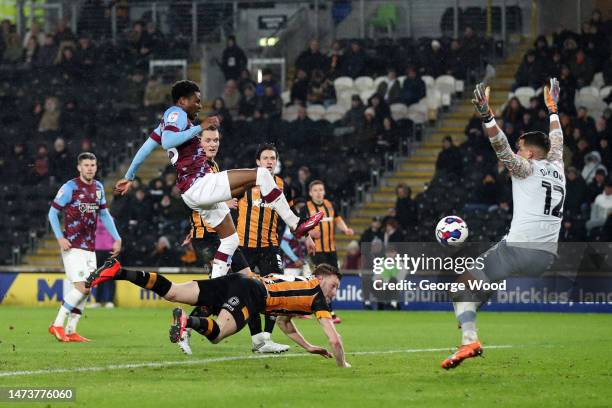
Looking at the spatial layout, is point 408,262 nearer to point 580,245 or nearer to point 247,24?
point 580,245

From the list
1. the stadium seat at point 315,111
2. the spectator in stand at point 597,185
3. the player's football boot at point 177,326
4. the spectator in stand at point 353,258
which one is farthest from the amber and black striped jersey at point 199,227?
the stadium seat at point 315,111

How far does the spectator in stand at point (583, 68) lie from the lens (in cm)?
2648

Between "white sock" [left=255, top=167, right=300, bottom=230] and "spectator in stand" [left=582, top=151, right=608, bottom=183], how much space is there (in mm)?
13150

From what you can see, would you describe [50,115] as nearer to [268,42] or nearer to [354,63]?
[268,42]

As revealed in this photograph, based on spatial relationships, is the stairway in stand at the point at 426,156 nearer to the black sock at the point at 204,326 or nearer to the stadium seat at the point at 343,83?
the stadium seat at the point at 343,83

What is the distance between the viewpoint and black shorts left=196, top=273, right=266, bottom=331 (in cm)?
1042

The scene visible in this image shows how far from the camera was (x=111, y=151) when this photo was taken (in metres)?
29.6

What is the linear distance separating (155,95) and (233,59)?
7.26 feet

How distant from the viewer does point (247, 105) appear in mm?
28703

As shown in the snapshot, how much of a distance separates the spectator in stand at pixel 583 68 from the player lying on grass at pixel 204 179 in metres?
16.3

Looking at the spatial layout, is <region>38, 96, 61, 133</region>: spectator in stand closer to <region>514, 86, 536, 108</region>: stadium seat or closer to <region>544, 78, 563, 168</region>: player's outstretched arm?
<region>514, 86, 536, 108</region>: stadium seat

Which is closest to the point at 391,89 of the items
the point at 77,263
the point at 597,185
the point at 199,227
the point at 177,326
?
the point at 597,185

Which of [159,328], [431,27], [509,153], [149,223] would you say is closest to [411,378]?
[509,153]

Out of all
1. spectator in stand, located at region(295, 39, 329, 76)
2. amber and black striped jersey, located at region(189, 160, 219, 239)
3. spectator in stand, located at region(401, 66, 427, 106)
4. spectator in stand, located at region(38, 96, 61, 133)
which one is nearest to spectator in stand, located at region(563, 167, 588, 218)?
spectator in stand, located at region(401, 66, 427, 106)
